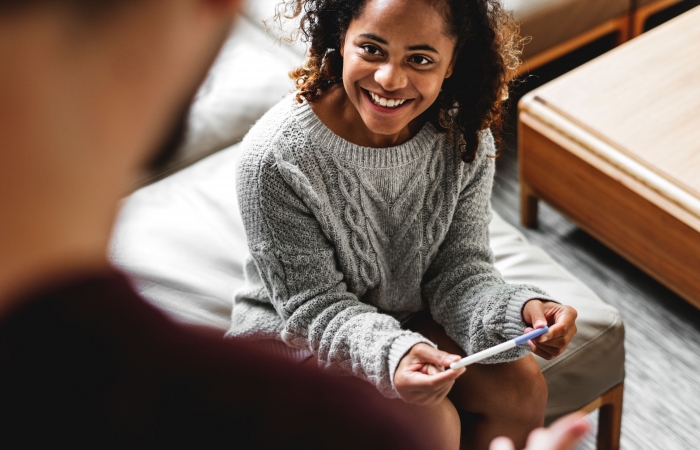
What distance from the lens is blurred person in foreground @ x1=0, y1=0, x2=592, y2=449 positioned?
16 cm

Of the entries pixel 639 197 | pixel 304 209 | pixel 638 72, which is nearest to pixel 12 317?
pixel 304 209

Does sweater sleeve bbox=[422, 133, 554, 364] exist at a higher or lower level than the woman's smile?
lower

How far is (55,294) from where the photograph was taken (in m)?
0.20

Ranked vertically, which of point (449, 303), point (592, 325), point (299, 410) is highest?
point (299, 410)

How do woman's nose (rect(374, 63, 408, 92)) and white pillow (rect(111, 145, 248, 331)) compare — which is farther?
white pillow (rect(111, 145, 248, 331))

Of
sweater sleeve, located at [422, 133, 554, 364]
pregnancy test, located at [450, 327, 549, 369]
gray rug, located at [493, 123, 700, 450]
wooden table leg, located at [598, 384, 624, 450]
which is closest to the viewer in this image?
pregnancy test, located at [450, 327, 549, 369]

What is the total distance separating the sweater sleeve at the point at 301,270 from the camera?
0.99 metres

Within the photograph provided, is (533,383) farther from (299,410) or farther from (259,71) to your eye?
(259,71)

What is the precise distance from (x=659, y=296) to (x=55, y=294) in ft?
5.82

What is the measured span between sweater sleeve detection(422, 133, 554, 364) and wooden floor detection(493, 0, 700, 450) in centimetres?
57

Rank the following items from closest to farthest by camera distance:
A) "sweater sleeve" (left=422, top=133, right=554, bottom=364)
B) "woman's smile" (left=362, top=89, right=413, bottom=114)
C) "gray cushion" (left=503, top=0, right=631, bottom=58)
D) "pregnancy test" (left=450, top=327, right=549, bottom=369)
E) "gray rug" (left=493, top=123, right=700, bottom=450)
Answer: "pregnancy test" (left=450, top=327, right=549, bottom=369)
"woman's smile" (left=362, top=89, right=413, bottom=114)
"sweater sleeve" (left=422, top=133, right=554, bottom=364)
"gray rug" (left=493, top=123, right=700, bottom=450)
"gray cushion" (left=503, top=0, right=631, bottom=58)

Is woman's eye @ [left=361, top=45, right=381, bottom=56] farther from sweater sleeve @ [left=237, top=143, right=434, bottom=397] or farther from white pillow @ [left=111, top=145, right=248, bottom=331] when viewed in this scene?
white pillow @ [left=111, top=145, right=248, bottom=331]

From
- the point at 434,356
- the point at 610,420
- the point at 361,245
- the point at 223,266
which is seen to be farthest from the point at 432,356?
the point at 610,420

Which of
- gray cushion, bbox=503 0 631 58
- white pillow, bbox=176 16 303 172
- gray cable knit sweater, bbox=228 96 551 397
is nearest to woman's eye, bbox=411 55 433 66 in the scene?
gray cable knit sweater, bbox=228 96 551 397
